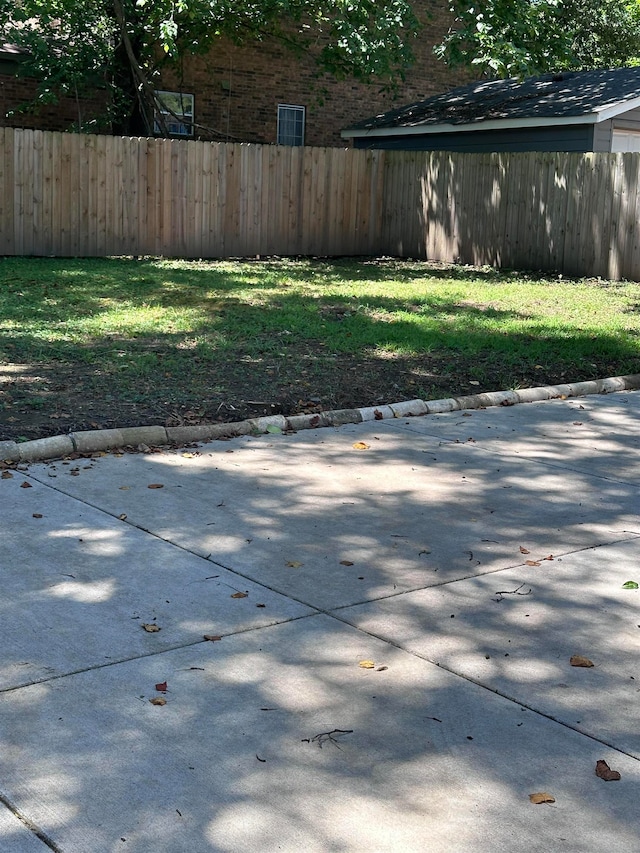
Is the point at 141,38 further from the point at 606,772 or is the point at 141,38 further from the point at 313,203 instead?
the point at 606,772

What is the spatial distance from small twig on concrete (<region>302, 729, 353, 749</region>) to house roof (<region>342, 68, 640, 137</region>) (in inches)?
669

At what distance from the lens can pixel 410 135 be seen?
2270 centimetres

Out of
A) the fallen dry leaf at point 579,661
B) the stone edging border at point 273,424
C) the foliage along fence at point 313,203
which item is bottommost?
the fallen dry leaf at point 579,661

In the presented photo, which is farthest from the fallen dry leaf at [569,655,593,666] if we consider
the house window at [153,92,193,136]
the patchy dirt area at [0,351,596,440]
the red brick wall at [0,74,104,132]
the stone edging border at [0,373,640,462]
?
the house window at [153,92,193,136]

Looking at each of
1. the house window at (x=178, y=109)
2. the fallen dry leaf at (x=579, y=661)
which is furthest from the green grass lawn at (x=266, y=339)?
the house window at (x=178, y=109)

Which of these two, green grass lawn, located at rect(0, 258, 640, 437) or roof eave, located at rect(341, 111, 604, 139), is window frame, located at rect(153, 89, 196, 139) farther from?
green grass lawn, located at rect(0, 258, 640, 437)

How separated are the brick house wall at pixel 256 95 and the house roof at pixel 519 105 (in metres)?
0.87

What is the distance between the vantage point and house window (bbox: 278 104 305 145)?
24.3 m

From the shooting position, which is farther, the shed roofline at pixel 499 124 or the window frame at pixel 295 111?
the window frame at pixel 295 111

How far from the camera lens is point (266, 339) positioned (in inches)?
397

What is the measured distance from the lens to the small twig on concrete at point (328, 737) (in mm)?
3118

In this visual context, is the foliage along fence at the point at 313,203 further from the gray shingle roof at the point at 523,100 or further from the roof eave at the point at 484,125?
the gray shingle roof at the point at 523,100

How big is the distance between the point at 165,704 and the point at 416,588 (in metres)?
1.44

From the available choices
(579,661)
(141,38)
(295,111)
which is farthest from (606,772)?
(295,111)
